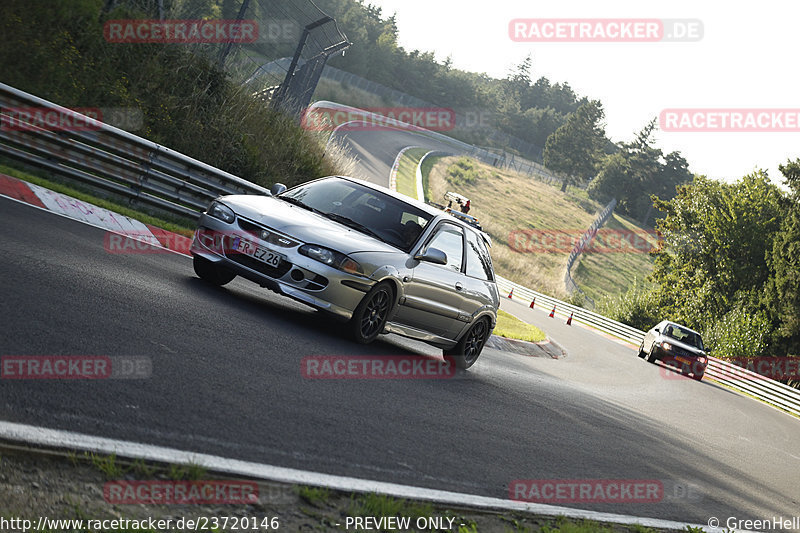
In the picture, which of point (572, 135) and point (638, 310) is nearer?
point (638, 310)

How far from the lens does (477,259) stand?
34.9 feet

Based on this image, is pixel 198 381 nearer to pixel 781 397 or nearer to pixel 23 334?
pixel 23 334

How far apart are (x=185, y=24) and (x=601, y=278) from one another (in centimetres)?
5589

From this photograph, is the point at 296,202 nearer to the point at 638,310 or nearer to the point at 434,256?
the point at 434,256

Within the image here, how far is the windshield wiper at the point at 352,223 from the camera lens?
9062 mm

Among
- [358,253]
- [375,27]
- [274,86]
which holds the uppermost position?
[375,27]

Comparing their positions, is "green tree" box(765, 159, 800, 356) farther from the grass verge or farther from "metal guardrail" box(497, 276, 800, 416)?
the grass verge

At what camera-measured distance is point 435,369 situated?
32.9 feet

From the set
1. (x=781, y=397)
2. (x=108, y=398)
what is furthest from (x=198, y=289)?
(x=781, y=397)

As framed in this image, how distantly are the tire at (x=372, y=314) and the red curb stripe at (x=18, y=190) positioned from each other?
4.71 meters

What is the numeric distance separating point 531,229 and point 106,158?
5942cm

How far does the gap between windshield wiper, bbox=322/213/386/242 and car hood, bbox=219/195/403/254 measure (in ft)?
0.36

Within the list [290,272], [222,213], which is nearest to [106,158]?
[222,213]

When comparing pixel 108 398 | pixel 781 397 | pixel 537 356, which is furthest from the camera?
pixel 781 397
